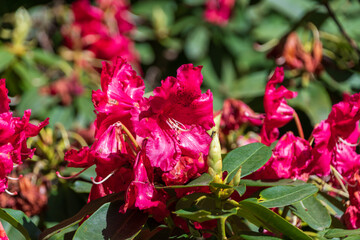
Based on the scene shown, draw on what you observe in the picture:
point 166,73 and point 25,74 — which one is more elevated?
point 25,74

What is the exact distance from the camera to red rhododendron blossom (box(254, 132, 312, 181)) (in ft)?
3.00

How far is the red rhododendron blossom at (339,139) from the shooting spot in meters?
0.91

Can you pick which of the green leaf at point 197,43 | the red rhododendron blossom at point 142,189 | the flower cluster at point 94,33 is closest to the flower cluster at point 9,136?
the red rhododendron blossom at point 142,189

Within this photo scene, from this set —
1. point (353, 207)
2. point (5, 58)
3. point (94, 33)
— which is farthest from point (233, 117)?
point (94, 33)

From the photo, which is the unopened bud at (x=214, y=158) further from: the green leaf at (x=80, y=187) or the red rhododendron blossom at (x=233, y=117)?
the red rhododendron blossom at (x=233, y=117)

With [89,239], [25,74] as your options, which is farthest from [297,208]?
[25,74]

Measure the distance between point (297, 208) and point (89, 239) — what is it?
0.34 meters

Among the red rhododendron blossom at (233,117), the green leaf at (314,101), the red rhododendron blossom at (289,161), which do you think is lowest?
the green leaf at (314,101)

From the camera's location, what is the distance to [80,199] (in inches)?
49.4

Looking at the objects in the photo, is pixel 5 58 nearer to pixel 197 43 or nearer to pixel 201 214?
pixel 197 43

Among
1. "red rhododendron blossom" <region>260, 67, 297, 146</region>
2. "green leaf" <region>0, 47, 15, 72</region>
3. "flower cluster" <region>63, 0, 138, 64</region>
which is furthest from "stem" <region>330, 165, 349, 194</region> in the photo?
"flower cluster" <region>63, 0, 138, 64</region>

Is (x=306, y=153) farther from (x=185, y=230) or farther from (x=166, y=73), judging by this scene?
(x=166, y=73)

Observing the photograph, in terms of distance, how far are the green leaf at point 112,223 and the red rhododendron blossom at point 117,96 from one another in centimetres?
12

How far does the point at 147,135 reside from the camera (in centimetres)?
79
